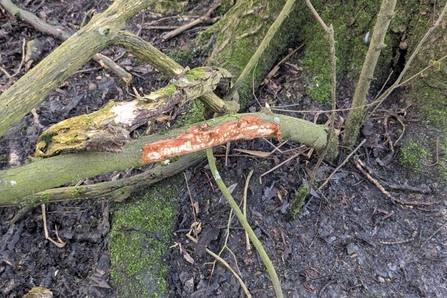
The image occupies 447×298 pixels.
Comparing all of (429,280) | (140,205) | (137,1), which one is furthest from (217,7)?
(429,280)

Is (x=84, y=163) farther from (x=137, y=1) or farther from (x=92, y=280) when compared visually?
(x=92, y=280)

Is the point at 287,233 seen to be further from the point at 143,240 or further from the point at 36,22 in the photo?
the point at 36,22

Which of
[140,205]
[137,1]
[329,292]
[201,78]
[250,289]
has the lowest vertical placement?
[329,292]

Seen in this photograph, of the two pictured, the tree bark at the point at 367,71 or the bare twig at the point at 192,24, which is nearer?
Answer: the tree bark at the point at 367,71

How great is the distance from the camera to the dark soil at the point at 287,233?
2250mm

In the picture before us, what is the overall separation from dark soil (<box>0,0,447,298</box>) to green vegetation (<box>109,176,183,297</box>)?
0.07 metres

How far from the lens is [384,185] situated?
252 centimetres

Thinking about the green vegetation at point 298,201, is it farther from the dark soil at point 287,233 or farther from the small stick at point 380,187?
the small stick at point 380,187

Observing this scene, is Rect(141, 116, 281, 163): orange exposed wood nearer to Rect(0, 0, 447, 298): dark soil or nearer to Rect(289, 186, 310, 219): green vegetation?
Rect(289, 186, 310, 219): green vegetation

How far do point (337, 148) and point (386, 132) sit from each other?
371 mm

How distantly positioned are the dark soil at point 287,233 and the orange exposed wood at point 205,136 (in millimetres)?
571

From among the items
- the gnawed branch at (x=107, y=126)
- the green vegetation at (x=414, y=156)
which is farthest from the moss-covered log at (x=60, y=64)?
the green vegetation at (x=414, y=156)

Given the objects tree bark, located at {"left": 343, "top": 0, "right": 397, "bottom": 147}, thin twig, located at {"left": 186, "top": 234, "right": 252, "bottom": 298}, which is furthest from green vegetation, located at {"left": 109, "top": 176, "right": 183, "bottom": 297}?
tree bark, located at {"left": 343, "top": 0, "right": 397, "bottom": 147}

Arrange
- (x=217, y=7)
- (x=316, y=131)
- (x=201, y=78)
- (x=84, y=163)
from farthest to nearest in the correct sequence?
(x=217, y=7), (x=316, y=131), (x=201, y=78), (x=84, y=163)
